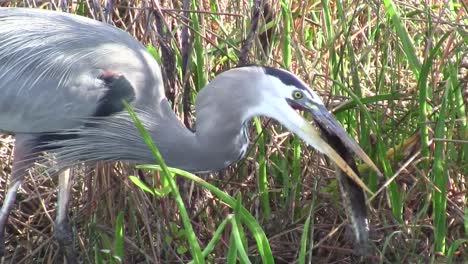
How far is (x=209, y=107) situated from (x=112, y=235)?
613 millimetres

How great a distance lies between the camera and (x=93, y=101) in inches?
118

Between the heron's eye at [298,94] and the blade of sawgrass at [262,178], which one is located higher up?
the heron's eye at [298,94]

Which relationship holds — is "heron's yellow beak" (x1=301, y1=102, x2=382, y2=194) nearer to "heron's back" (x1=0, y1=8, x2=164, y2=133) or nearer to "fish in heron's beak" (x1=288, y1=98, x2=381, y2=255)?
"fish in heron's beak" (x1=288, y1=98, x2=381, y2=255)

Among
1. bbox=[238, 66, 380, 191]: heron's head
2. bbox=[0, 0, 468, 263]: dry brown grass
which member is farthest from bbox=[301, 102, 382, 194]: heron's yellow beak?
bbox=[0, 0, 468, 263]: dry brown grass

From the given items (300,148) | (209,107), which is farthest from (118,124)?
(300,148)

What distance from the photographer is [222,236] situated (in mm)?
3084

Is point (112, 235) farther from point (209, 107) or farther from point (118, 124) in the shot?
point (209, 107)

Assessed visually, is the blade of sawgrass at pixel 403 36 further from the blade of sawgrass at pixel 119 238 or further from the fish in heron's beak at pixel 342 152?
the blade of sawgrass at pixel 119 238

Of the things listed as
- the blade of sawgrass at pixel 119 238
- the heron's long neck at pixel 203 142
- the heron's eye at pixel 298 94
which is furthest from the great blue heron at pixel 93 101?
the blade of sawgrass at pixel 119 238

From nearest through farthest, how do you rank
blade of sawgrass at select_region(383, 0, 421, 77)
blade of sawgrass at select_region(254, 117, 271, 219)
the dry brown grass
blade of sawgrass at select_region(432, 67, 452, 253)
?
blade of sawgrass at select_region(432, 67, 452, 253)
blade of sawgrass at select_region(383, 0, 421, 77)
the dry brown grass
blade of sawgrass at select_region(254, 117, 271, 219)

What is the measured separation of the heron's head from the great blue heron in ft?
0.23

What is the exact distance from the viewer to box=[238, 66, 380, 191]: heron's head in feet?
8.60

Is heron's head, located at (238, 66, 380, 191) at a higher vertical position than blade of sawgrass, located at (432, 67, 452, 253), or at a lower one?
higher

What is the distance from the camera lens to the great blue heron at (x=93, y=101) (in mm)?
2836
